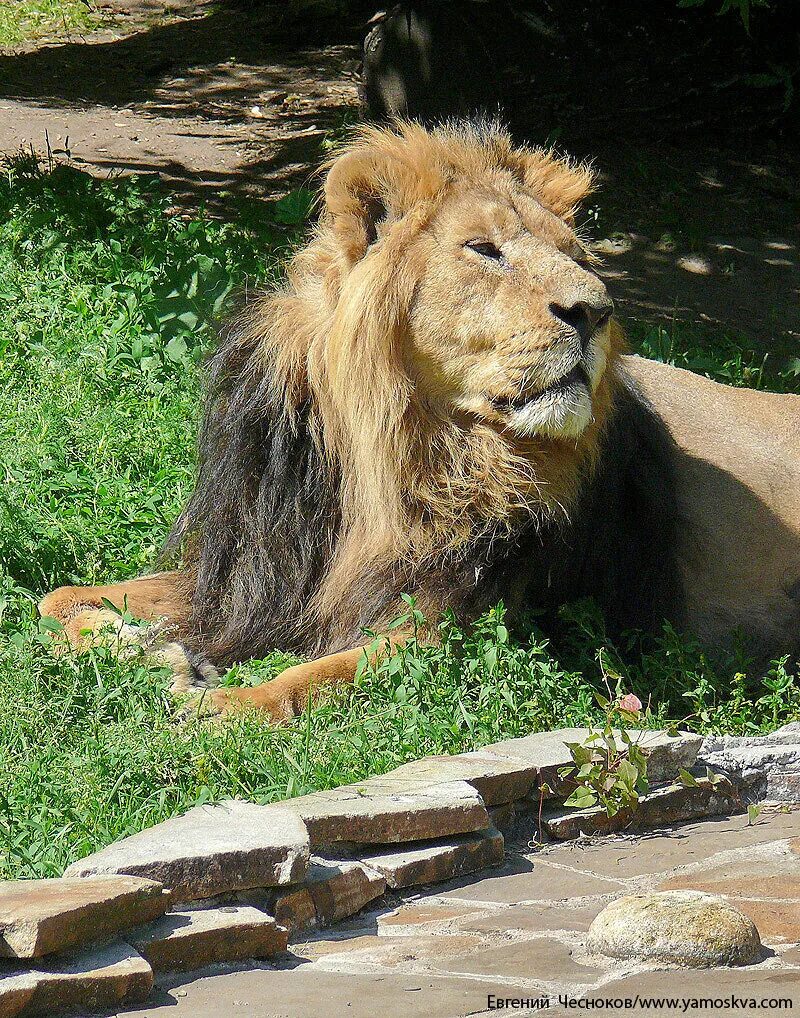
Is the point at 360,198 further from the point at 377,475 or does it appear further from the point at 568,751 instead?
the point at 568,751

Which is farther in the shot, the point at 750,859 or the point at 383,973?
the point at 750,859

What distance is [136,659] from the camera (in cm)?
410

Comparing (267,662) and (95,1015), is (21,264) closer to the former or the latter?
(267,662)

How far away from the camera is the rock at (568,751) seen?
11.1 feet

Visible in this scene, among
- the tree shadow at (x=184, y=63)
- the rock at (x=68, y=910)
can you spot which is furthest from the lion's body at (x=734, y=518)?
the tree shadow at (x=184, y=63)

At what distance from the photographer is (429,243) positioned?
4.14 metres

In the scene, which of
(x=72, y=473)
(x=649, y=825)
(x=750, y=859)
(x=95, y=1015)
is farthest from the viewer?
(x=72, y=473)

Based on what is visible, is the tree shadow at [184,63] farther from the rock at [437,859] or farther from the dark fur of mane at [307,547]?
the rock at [437,859]

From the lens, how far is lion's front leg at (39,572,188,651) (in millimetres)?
4305

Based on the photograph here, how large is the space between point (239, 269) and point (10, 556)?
2.24m

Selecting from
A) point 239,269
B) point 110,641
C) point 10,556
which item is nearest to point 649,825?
point 110,641

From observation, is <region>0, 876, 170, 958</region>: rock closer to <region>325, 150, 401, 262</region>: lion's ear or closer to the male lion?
the male lion

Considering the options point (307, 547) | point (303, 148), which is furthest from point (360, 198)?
point (303, 148)

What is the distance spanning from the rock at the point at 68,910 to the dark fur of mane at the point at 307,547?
1.97 metres
